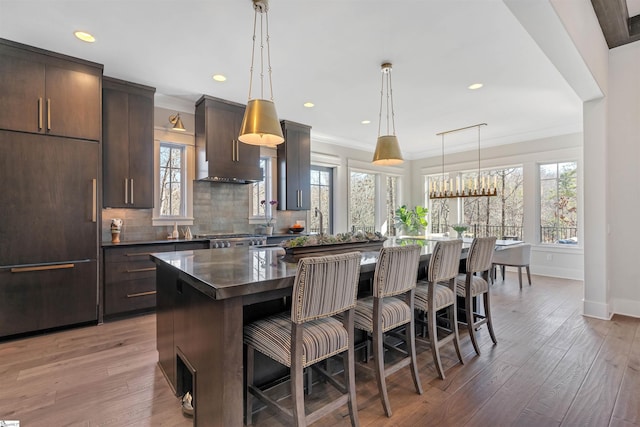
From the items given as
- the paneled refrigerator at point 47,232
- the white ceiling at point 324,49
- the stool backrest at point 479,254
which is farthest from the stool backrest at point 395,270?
the paneled refrigerator at point 47,232

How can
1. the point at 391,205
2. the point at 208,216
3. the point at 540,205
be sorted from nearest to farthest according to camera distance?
the point at 208,216 → the point at 540,205 → the point at 391,205

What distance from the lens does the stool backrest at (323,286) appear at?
4.71ft

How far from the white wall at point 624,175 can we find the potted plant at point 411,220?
398 centimetres

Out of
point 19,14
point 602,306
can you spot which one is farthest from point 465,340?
point 19,14

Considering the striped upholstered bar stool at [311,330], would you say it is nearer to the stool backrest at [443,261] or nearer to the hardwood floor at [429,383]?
the hardwood floor at [429,383]

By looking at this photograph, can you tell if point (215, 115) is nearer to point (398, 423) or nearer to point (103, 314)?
point (103, 314)

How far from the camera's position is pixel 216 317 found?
1.45m

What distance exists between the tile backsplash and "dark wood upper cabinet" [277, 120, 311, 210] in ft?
1.25

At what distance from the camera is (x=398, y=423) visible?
5.79 feet

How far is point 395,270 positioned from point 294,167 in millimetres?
3733

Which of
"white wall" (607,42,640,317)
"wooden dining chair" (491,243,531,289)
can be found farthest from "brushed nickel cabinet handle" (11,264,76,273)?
"white wall" (607,42,640,317)

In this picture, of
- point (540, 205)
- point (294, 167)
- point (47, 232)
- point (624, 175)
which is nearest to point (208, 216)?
point (294, 167)

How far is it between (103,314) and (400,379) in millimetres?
3128

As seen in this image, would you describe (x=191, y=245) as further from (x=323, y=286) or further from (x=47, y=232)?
(x=323, y=286)
